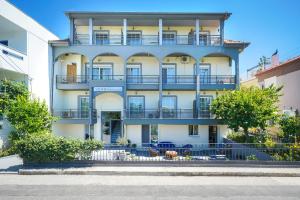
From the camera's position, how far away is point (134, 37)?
81.8ft

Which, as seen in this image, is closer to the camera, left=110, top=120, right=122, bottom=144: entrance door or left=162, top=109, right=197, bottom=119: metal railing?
left=162, top=109, right=197, bottom=119: metal railing

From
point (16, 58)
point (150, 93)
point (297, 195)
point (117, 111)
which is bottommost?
point (297, 195)

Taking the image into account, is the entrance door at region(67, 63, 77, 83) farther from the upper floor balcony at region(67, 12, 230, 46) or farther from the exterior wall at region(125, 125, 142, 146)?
the exterior wall at region(125, 125, 142, 146)

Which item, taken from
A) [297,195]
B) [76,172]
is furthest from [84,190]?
[297,195]

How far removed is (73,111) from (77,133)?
206cm

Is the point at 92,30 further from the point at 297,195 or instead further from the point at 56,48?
the point at 297,195

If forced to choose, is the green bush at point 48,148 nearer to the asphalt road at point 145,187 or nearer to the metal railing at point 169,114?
the asphalt road at point 145,187

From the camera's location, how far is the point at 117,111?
24.2 meters

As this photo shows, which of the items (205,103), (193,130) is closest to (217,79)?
(205,103)

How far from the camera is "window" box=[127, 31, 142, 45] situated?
2477 cm

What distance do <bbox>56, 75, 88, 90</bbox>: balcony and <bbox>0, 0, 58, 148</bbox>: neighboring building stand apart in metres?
1.10

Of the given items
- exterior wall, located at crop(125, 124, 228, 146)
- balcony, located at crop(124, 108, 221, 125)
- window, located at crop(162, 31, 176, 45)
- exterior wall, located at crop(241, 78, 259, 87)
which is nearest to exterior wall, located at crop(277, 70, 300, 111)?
exterior wall, located at crop(241, 78, 259, 87)

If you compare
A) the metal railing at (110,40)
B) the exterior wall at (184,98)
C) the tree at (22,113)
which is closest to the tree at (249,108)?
the exterior wall at (184,98)

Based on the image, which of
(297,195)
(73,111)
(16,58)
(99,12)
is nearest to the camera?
(297,195)
